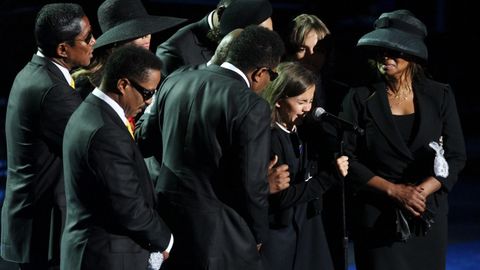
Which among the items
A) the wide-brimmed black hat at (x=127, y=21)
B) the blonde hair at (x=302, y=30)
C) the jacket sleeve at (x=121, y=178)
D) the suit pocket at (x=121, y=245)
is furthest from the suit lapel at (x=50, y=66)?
the blonde hair at (x=302, y=30)

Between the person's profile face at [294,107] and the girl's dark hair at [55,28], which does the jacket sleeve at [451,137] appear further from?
the girl's dark hair at [55,28]

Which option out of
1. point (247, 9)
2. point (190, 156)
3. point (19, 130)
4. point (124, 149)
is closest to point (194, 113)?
point (190, 156)

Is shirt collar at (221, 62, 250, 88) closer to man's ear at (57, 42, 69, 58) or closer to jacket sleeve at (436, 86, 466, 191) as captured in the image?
man's ear at (57, 42, 69, 58)

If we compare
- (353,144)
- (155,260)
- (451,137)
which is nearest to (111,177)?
(155,260)

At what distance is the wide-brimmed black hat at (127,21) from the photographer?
4.43m

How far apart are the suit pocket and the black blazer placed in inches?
59.2

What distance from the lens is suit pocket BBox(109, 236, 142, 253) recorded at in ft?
11.0

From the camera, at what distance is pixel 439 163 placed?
4500 mm

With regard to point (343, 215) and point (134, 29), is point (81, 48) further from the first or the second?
point (343, 215)

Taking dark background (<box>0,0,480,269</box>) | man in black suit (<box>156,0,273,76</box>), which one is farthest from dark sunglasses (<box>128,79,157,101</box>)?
dark background (<box>0,0,480,269</box>)

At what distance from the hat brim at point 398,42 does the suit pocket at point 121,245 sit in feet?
5.89

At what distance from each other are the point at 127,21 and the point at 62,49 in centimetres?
64

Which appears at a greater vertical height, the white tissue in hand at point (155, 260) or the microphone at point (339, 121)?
the microphone at point (339, 121)

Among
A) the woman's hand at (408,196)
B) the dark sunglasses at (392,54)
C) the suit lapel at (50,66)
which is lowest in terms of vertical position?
the woman's hand at (408,196)
